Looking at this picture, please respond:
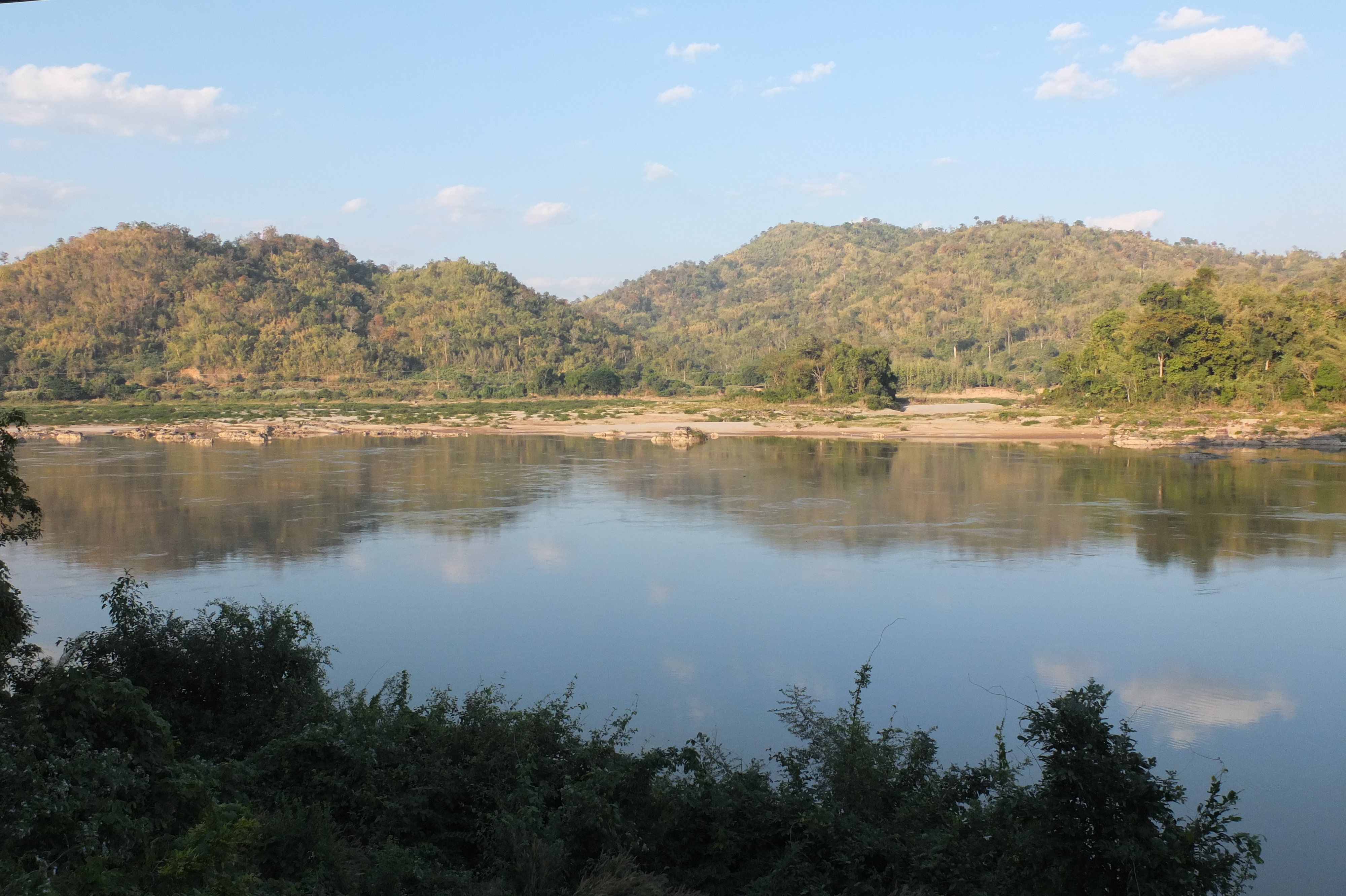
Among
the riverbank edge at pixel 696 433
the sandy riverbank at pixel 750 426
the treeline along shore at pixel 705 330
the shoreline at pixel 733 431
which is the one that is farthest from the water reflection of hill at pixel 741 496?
the treeline along shore at pixel 705 330

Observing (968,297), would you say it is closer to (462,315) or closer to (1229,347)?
(462,315)

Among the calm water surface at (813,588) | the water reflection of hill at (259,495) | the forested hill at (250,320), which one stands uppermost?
the forested hill at (250,320)

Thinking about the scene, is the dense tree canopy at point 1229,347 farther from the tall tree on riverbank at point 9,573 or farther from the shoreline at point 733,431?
the tall tree on riverbank at point 9,573

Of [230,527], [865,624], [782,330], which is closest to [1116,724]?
[865,624]

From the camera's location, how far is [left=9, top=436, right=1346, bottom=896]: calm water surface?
901cm

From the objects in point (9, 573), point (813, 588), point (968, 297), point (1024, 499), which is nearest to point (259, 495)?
point (813, 588)

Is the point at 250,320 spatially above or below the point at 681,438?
above

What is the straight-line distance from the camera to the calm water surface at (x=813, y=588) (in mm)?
9008

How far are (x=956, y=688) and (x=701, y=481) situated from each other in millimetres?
15876

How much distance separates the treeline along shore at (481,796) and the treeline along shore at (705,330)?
3628cm

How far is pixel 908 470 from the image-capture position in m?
27.5

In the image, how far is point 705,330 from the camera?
11650cm

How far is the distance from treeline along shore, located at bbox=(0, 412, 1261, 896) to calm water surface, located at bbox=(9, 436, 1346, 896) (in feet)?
4.55

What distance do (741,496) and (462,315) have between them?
73411mm
